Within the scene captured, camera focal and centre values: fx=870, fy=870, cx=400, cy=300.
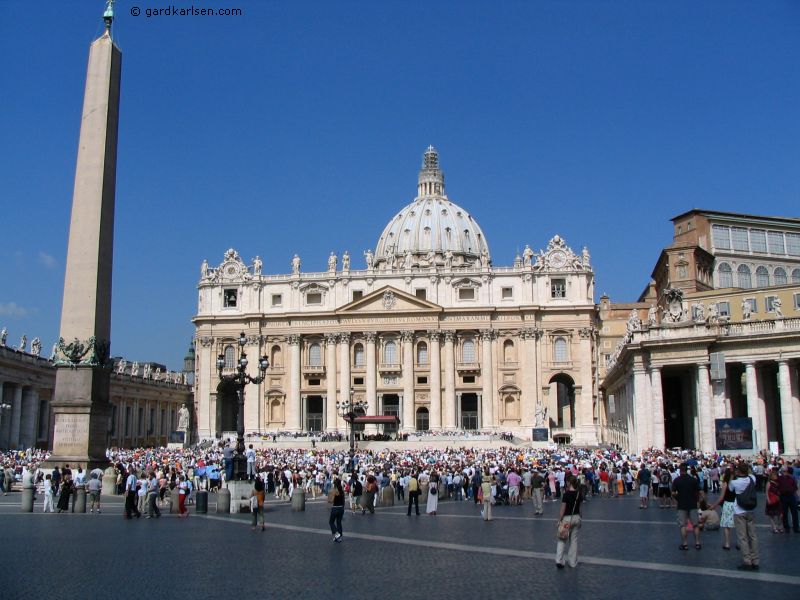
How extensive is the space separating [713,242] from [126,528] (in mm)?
49259

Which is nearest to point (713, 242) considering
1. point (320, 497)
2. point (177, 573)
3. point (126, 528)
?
point (320, 497)

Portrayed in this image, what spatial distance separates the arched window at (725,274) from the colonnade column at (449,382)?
25032 mm

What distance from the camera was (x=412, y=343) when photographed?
250ft

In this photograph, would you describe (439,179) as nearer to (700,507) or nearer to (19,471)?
(19,471)

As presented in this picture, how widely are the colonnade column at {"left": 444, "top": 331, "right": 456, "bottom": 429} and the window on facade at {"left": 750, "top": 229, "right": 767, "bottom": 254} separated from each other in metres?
26.6

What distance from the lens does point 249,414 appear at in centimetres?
7775

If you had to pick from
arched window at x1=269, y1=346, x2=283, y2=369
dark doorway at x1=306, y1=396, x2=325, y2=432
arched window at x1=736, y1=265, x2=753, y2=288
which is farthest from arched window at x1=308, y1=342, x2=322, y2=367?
arched window at x1=736, y1=265, x2=753, y2=288

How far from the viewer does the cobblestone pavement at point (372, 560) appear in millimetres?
10125

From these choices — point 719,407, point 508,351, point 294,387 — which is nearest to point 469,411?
point 508,351

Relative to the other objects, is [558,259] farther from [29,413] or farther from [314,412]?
[29,413]

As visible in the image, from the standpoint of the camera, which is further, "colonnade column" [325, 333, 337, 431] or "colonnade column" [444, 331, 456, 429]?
"colonnade column" [325, 333, 337, 431]

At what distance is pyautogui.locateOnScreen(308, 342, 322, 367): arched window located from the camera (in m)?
78.8

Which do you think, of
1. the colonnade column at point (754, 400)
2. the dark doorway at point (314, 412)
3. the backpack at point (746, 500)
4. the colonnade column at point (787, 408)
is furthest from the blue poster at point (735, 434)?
the dark doorway at point (314, 412)

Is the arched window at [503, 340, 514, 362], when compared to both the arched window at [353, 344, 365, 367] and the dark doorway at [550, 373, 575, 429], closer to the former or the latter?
the dark doorway at [550, 373, 575, 429]
